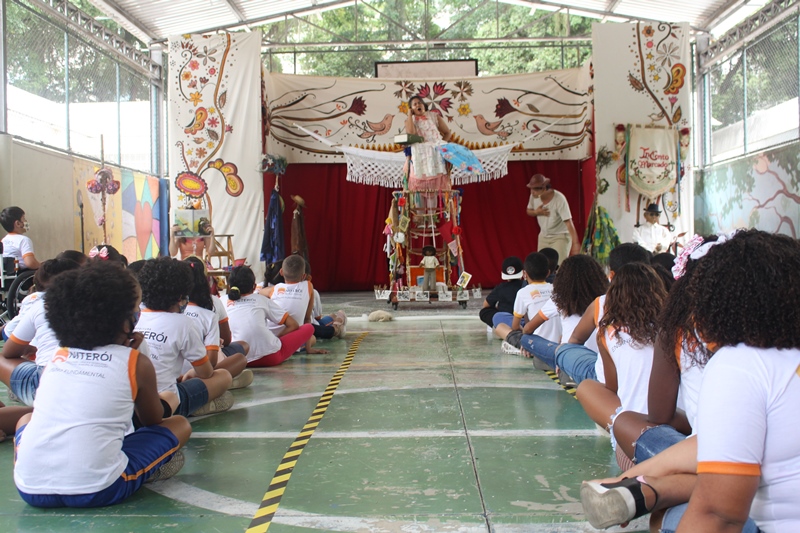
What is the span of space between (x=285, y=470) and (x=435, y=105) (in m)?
8.37

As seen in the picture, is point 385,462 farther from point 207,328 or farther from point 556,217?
point 556,217

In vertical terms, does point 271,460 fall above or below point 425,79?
below

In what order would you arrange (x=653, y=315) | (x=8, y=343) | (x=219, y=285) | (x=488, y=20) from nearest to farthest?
(x=653, y=315)
(x=8, y=343)
(x=219, y=285)
(x=488, y=20)

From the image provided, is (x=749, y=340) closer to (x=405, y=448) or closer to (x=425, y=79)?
(x=405, y=448)

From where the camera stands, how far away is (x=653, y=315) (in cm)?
266

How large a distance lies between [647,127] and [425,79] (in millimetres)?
3062

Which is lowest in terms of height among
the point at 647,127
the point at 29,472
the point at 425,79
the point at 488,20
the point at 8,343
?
the point at 29,472

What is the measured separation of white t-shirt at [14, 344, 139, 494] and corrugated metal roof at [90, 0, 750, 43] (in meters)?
9.53

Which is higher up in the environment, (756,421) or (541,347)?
(756,421)

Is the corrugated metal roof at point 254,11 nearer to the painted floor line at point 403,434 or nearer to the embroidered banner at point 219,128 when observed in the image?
the embroidered banner at point 219,128

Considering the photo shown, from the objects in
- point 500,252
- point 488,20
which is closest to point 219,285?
point 500,252

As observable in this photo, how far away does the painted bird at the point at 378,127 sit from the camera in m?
10.6

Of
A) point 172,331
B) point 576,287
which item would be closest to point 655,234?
point 576,287

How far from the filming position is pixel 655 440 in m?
2.04
